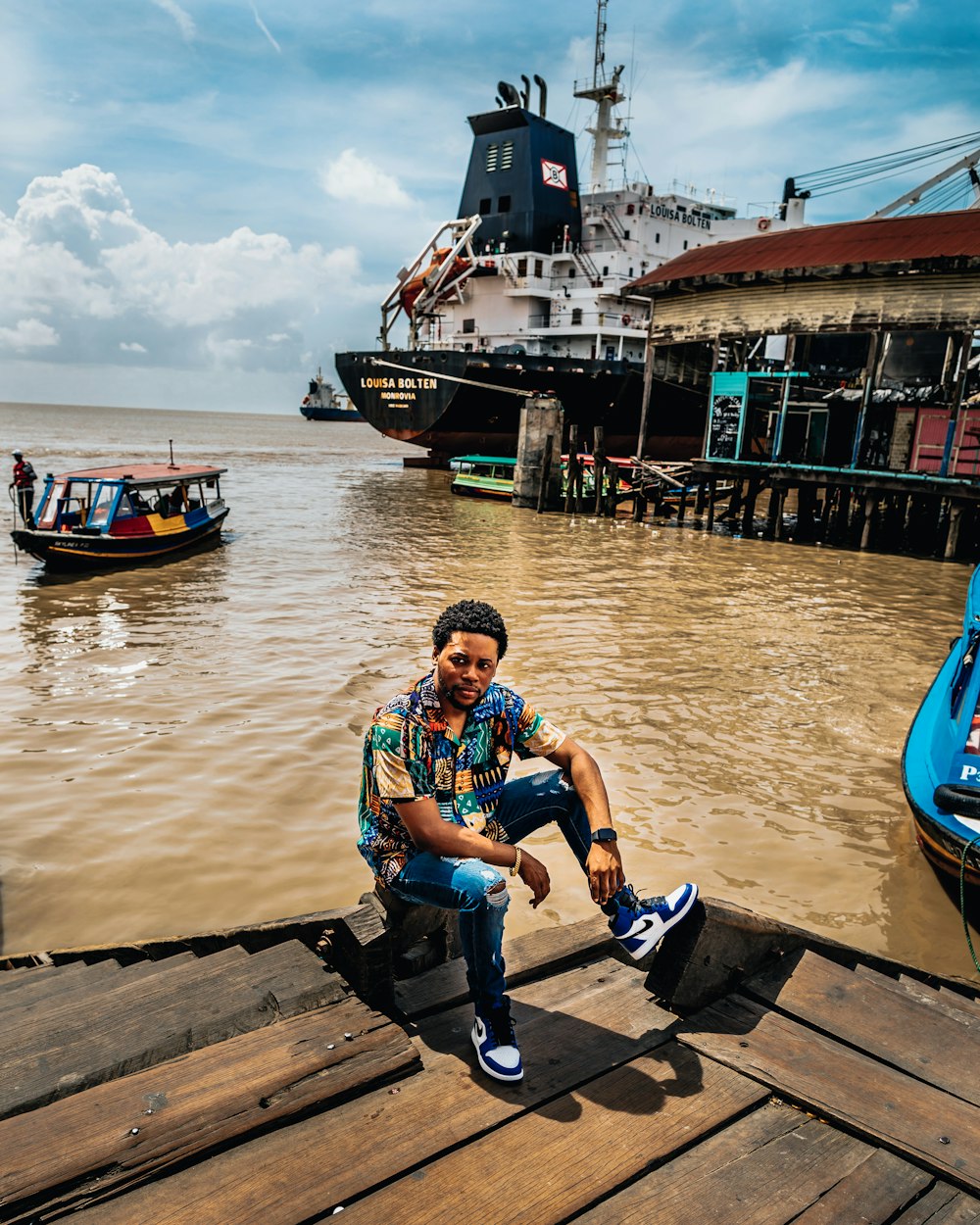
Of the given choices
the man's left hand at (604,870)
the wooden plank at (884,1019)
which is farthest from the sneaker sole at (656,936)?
the wooden plank at (884,1019)

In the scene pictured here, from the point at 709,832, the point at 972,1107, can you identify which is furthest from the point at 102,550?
the point at 972,1107

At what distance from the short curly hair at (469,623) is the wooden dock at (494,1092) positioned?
100 centimetres

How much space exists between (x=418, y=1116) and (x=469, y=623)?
1.45 metres

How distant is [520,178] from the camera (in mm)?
38906

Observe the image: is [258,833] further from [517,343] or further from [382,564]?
[517,343]

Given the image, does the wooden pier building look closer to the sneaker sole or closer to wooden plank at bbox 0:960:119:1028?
the sneaker sole

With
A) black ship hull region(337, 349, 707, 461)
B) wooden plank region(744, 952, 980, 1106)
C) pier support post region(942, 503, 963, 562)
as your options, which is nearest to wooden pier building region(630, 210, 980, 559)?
pier support post region(942, 503, 963, 562)

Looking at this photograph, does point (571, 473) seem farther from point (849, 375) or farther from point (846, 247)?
point (849, 375)

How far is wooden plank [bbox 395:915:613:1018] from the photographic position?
2.88 metres

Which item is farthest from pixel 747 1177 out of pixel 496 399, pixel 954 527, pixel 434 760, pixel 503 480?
pixel 496 399

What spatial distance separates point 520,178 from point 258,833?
3958 cm

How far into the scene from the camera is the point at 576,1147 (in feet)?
7.28

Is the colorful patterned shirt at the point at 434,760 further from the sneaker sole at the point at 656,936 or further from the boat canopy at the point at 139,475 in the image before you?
the boat canopy at the point at 139,475

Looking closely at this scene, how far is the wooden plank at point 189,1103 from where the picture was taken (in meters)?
1.91
